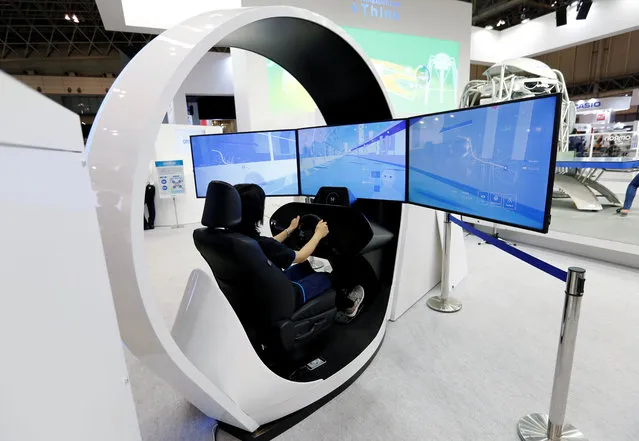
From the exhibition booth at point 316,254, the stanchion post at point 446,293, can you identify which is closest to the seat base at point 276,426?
the exhibition booth at point 316,254

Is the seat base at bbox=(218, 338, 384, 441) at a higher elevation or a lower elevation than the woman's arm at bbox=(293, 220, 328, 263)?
lower

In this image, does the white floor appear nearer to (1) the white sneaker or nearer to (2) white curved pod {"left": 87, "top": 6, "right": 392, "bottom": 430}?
(1) the white sneaker

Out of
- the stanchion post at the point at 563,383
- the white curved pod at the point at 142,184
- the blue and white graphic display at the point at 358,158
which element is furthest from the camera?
the blue and white graphic display at the point at 358,158

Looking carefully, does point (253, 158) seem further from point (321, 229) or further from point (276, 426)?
point (276, 426)

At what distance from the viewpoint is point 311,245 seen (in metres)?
2.08

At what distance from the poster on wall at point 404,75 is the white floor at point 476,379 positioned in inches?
126

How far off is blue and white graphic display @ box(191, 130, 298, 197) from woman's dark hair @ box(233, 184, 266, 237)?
121 centimetres

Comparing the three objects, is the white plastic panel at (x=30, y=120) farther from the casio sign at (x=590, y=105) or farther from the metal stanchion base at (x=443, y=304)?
the casio sign at (x=590, y=105)

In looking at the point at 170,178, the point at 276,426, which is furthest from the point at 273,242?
the point at 170,178

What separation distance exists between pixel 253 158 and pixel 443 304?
210 cm

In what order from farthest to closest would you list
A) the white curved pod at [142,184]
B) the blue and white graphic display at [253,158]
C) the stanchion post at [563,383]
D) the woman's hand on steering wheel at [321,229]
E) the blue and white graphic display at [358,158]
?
the blue and white graphic display at [253,158]
the blue and white graphic display at [358,158]
the woman's hand on steering wheel at [321,229]
the stanchion post at [563,383]
the white curved pod at [142,184]

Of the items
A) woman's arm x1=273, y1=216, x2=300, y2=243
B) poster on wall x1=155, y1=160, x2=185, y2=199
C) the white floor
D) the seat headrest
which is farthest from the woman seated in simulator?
poster on wall x1=155, y1=160, x2=185, y2=199

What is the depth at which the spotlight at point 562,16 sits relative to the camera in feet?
22.7

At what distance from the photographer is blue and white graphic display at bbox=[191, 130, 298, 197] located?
2.87m
